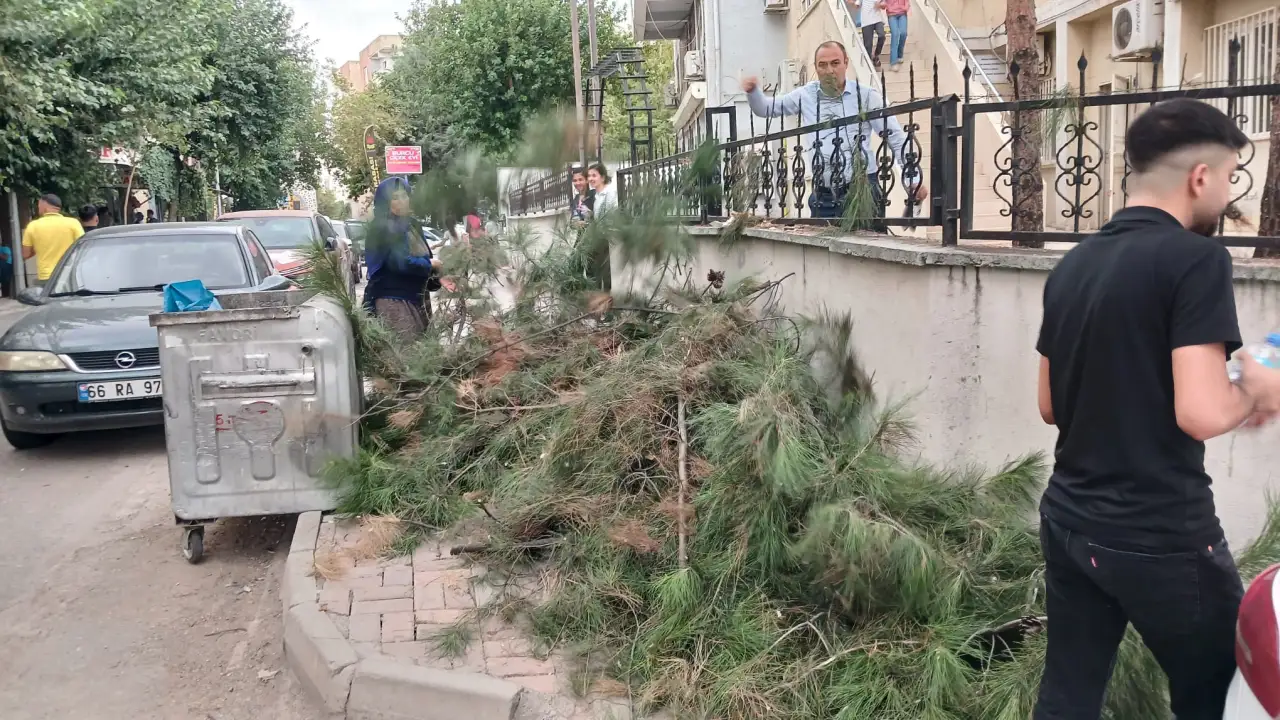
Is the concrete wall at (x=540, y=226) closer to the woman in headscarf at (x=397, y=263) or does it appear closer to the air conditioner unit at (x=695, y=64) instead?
the woman in headscarf at (x=397, y=263)

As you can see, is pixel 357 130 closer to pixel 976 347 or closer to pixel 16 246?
pixel 16 246

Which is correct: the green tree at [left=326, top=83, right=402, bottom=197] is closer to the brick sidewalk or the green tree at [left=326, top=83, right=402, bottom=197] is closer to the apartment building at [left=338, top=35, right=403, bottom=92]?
the brick sidewalk

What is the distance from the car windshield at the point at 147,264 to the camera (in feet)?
25.5

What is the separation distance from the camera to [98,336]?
6871 millimetres

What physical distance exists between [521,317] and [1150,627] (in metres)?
4.46

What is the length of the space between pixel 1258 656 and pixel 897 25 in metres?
12.9

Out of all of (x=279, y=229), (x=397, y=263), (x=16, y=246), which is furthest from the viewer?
(x=16, y=246)

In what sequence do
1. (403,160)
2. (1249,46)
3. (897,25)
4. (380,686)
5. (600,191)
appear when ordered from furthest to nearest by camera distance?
(403,160), (897,25), (1249,46), (600,191), (380,686)

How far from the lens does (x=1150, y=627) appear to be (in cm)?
211

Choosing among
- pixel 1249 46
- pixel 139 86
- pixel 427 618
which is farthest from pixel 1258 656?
pixel 139 86

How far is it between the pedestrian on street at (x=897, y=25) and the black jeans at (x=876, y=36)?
155 mm

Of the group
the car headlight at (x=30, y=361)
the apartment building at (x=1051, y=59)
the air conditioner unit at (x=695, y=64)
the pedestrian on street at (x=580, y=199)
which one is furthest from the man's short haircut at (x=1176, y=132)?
the air conditioner unit at (x=695, y=64)

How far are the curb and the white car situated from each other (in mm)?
2163

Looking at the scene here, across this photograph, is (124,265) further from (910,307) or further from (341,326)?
(910,307)
